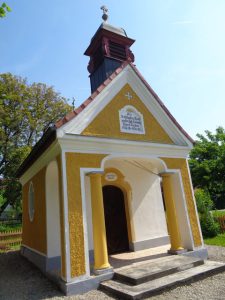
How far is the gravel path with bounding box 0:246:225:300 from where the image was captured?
5160mm

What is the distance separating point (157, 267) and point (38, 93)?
20454 mm

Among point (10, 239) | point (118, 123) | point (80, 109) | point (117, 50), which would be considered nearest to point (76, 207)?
point (80, 109)

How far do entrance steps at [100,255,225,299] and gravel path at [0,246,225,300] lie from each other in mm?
157

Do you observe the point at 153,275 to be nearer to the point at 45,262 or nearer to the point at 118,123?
the point at 45,262

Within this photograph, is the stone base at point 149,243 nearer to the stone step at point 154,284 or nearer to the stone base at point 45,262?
the stone base at point 45,262

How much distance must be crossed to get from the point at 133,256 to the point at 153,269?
2.15m

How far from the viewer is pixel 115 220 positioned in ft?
30.7

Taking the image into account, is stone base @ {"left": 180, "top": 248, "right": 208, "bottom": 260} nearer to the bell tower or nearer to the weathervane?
the bell tower

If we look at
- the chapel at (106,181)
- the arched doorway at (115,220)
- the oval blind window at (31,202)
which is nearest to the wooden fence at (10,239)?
the chapel at (106,181)

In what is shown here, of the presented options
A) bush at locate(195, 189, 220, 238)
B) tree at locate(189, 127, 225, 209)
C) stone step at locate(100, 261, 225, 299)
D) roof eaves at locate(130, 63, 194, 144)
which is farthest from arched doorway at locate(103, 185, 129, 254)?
tree at locate(189, 127, 225, 209)

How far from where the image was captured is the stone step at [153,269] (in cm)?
575

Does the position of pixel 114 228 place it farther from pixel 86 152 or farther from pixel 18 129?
pixel 18 129

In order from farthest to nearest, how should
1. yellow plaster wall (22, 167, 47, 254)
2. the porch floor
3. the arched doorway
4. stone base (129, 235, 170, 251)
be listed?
→ stone base (129, 235, 170, 251) → the arched doorway → yellow plaster wall (22, 167, 47, 254) → the porch floor

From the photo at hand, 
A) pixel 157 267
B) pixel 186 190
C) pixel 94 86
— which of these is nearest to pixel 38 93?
pixel 94 86
